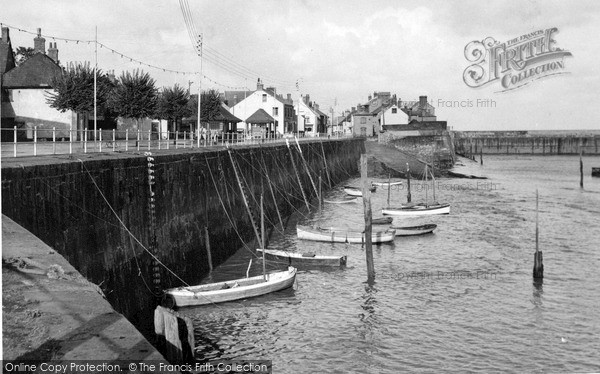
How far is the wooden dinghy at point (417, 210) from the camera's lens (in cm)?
5553

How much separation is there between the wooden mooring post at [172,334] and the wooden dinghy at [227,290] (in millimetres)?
11155

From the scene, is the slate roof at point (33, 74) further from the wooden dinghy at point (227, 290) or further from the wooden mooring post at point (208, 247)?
the wooden dinghy at point (227, 290)

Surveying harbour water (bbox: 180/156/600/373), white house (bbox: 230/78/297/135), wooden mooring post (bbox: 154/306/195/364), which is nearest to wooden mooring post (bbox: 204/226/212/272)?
harbour water (bbox: 180/156/600/373)

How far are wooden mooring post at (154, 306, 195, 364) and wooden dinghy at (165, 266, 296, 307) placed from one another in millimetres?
11155

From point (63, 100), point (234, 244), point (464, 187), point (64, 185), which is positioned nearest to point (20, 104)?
point (63, 100)

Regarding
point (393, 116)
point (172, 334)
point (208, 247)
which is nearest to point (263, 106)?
point (393, 116)

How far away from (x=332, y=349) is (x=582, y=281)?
1657cm

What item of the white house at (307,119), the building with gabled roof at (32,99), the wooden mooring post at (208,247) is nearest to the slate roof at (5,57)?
the building with gabled roof at (32,99)

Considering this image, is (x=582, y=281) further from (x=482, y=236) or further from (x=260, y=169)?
(x=260, y=169)

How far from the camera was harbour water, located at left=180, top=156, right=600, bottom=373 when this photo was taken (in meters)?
21.5

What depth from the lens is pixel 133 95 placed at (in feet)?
168

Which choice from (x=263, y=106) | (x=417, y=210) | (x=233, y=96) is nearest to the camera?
(x=417, y=210)

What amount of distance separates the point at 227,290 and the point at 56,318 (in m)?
15.2

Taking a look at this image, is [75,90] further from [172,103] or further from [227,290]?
[227,290]
